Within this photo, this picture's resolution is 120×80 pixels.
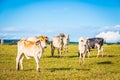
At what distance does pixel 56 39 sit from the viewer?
33344 mm

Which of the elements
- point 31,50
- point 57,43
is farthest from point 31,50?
point 57,43

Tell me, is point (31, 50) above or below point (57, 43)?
below

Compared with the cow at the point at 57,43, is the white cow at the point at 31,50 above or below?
below

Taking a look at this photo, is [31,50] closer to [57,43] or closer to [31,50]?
[31,50]

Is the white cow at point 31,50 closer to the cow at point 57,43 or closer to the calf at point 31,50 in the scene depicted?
the calf at point 31,50

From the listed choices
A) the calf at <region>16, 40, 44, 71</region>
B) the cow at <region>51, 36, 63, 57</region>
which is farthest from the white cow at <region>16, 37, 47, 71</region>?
the cow at <region>51, 36, 63, 57</region>

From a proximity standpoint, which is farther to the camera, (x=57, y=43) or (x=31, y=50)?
(x=57, y=43)

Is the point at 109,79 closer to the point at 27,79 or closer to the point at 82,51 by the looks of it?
the point at 27,79

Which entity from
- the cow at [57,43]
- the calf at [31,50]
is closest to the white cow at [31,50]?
the calf at [31,50]

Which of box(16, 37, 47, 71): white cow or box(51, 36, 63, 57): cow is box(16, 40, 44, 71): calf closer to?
Result: box(16, 37, 47, 71): white cow

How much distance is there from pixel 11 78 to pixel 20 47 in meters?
4.13

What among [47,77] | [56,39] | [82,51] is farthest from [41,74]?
[56,39]

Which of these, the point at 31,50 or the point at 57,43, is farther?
the point at 57,43

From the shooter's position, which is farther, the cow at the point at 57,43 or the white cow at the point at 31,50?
the cow at the point at 57,43
